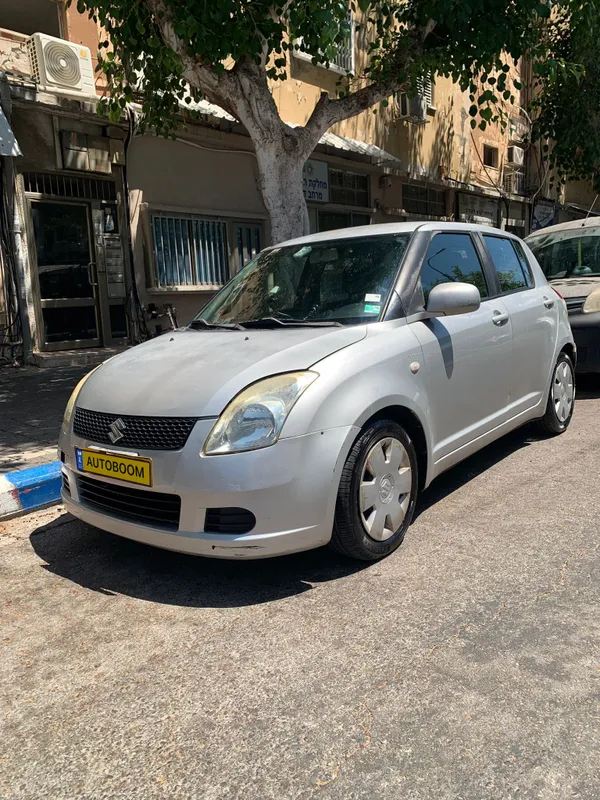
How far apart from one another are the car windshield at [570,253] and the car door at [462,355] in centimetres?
399

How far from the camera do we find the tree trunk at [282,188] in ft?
23.1

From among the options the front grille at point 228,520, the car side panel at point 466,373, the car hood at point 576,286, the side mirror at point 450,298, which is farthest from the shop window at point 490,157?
the front grille at point 228,520

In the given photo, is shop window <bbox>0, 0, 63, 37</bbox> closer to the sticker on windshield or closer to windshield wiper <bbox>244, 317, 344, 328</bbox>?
the sticker on windshield

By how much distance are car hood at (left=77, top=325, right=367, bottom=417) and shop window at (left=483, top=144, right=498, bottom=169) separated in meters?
16.6

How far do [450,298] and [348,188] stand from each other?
10801 mm

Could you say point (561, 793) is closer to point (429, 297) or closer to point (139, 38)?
point (429, 297)

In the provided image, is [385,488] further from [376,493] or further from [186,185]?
[186,185]

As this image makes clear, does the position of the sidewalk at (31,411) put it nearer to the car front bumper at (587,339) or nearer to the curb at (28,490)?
the curb at (28,490)

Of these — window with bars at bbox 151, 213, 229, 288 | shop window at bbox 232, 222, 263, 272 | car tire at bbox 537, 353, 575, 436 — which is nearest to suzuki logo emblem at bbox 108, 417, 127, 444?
car tire at bbox 537, 353, 575, 436

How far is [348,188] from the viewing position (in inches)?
538

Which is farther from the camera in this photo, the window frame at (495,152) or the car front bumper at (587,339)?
the window frame at (495,152)

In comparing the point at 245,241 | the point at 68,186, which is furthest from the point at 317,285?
the point at 245,241

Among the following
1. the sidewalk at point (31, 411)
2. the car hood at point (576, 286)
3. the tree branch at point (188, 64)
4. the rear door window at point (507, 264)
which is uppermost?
the tree branch at point (188, 64)

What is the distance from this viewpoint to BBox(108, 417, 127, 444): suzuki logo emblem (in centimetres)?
306
